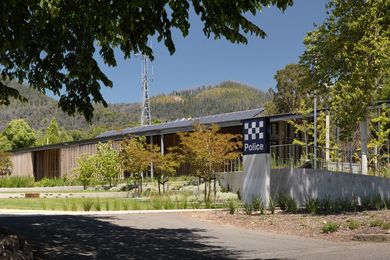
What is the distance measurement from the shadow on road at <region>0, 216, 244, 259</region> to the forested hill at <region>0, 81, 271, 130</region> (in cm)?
11970

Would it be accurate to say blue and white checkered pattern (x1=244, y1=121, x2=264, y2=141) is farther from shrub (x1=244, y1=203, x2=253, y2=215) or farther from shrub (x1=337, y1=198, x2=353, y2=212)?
shrub (x1=337, y1=198, x2=353, y2=212)

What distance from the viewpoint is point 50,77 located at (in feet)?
34.0

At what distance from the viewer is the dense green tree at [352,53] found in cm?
1684

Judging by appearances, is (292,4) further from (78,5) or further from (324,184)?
(324,184)

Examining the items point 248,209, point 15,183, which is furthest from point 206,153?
point 15,183

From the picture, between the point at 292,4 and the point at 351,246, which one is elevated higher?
the point at 292,4

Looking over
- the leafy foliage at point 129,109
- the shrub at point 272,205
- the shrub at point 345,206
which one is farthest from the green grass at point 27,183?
the leafy foliage at point 129,109

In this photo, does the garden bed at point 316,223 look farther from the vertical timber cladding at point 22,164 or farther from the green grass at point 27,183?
the vertical timber cladding at point 22,164

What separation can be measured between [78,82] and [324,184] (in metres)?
10.7

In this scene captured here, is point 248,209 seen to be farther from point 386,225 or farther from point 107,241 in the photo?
point 107,241

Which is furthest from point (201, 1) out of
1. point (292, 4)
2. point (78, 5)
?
point (78, 5)

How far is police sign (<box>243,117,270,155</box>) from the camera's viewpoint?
697 inches

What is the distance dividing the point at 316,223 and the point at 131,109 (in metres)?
158

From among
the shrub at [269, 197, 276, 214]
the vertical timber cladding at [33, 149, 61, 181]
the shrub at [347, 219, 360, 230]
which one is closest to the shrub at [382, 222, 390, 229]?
the shrub at [347, 219, 360, 230]
